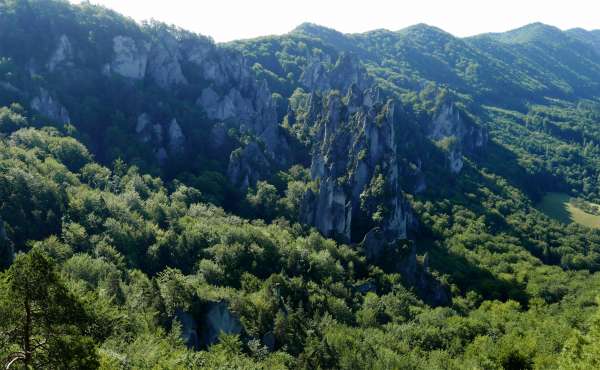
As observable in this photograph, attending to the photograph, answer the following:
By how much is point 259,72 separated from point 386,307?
135678mm

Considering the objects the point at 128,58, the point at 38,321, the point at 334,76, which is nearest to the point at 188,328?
the point at 38,321

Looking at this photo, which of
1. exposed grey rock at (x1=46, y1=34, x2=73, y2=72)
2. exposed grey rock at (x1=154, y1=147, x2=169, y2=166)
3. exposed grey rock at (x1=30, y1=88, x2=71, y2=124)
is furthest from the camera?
exposed grey rock at (x1=46, y1=34, x2=73, y2=72)

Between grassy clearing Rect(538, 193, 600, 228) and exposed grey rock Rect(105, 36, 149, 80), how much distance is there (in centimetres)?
12813

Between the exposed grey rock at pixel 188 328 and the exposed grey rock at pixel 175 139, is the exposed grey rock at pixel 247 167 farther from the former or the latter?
the exposed grey rock at pixel 188 328

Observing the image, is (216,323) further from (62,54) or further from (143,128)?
(62,54)

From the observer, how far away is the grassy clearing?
474ft

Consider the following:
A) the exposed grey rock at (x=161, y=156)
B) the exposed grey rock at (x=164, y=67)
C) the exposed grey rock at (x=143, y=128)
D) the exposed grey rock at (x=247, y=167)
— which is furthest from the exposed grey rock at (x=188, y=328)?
the exposed grey rock at (x=164, y=67)

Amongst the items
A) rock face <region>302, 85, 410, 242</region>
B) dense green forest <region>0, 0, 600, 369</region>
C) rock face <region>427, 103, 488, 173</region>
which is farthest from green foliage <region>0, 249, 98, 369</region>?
rock face <region>427, 103, 488, 173</region>

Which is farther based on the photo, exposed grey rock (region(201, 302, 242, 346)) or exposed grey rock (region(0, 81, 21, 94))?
exposed grey rock (region(0, 81, 21, 94))

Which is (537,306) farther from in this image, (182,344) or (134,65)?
(134,65)

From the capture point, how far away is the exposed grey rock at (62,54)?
392 feet

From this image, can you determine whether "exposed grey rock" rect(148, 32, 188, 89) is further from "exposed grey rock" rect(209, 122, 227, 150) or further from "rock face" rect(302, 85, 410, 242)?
"rock face" rect(302, 85, 410, 242)

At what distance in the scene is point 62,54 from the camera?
122 meters

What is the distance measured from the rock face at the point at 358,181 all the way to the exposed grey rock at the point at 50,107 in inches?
2274
